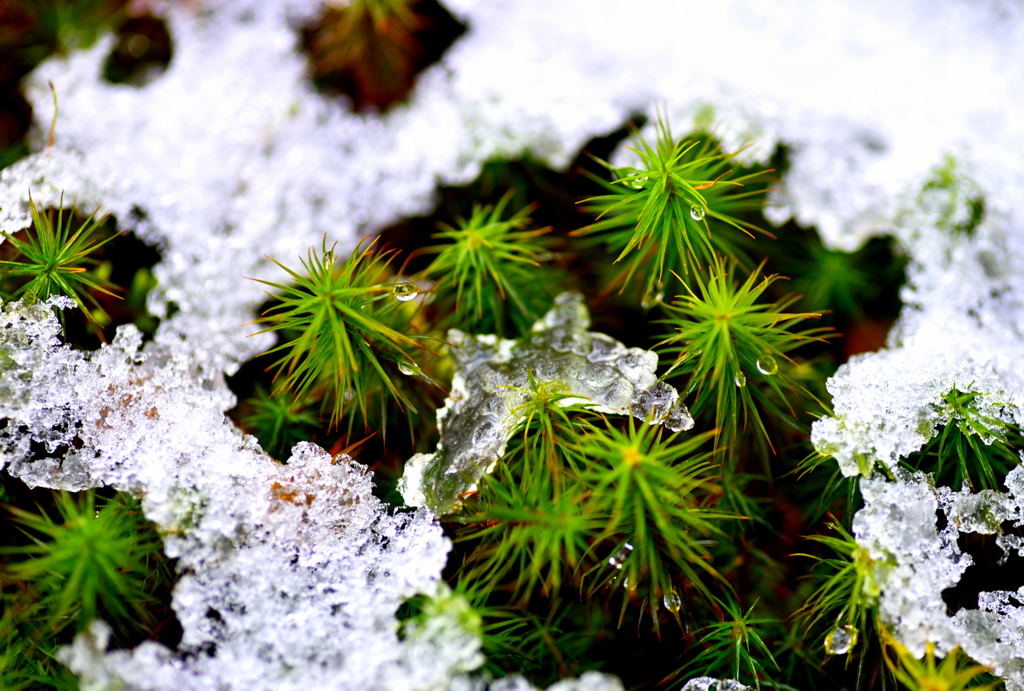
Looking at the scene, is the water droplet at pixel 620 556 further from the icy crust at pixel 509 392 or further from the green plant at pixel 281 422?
the green plant at pixel 281 422

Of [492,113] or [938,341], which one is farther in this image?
[492,113]

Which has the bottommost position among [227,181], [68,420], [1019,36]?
[1019,36]

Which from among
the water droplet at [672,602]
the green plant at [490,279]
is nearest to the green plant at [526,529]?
the water droplet at [672,602]

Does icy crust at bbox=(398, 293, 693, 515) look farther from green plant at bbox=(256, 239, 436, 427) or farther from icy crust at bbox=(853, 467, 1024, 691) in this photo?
icy crust at bbox=(853, 467, 1024, 691)

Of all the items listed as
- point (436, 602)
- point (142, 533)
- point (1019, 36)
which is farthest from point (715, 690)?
point (1019, 36)

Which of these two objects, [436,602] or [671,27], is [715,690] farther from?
[671,27]

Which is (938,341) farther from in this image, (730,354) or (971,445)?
(730,354)

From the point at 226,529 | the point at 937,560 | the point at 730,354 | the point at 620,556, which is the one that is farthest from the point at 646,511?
the point at 226,529
